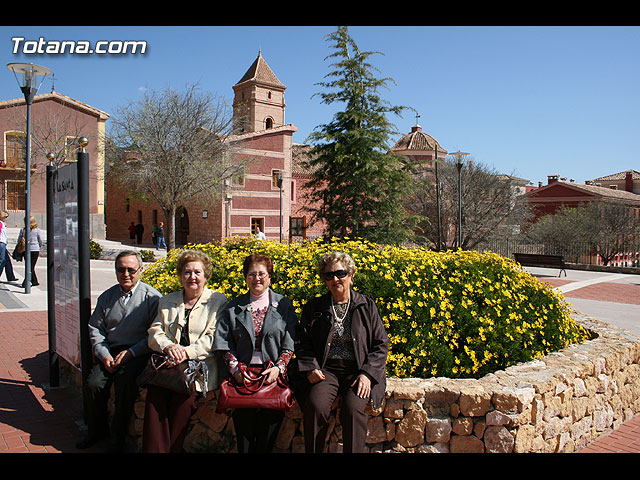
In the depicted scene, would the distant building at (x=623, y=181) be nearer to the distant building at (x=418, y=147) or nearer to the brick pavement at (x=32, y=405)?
the distant building at (x=418, y=147)

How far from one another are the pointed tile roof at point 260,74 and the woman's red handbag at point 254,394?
142 feet

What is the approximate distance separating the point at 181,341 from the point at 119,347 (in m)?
0.70

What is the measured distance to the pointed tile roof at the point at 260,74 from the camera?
4453 centimetres

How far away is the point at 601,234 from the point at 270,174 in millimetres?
21372

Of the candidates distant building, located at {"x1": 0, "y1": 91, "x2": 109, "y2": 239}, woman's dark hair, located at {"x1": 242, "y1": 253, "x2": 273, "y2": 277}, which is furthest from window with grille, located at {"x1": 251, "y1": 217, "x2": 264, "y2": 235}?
woman's dark hair, located at {"x1": 242, "y1": 253, "x2": 273, "y2": 277}

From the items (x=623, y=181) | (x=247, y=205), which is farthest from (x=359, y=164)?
(x=623, y=181)

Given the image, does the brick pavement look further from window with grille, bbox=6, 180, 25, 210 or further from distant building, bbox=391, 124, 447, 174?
distant building, bbox=391, 124, 447, 174

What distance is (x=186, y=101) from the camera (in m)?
24.6

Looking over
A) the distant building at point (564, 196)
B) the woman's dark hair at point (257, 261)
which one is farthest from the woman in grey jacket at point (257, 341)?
the distant building at point (564, 196)

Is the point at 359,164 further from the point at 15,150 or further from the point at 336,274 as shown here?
the point at 15,150

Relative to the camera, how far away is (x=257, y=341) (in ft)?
11.6

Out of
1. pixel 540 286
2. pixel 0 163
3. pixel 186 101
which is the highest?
pixel 186 101
